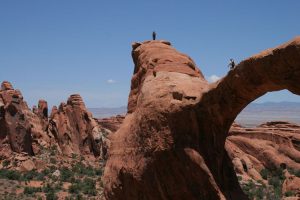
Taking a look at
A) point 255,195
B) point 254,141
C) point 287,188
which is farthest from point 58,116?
point 287,188

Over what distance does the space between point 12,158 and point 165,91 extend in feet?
106

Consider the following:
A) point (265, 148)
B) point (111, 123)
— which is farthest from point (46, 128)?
point (265, 148)

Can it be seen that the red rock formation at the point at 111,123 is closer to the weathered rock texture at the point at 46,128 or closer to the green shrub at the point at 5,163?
the weathered rock texture at the point at 46,128

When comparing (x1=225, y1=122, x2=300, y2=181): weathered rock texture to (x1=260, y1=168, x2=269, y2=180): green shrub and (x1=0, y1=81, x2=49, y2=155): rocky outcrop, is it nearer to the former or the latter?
(x1=260, y1=168, x2=269, y2=180): green shrub

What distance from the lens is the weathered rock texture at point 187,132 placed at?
9703 millimetres

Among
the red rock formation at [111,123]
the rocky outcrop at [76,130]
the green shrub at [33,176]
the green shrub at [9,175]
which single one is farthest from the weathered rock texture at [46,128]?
the red rock formation at [111,123]

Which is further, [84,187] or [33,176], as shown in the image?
[33,176]

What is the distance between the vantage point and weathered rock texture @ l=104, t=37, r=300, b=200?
31.8ft

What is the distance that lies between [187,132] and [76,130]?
39.9 m

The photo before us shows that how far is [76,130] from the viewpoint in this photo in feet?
162

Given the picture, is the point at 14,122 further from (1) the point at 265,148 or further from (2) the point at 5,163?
(1) the point at 265,148

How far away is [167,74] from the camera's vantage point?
1223 cm

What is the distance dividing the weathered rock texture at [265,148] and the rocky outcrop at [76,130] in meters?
14.3

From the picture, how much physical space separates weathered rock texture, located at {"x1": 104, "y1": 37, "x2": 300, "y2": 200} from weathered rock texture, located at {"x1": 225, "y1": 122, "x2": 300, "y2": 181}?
2786 cm
